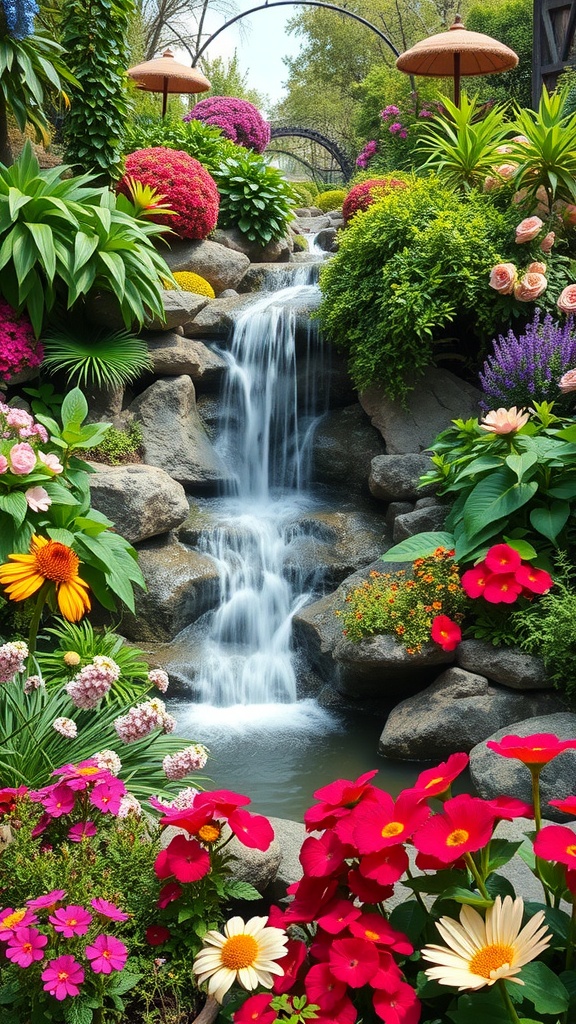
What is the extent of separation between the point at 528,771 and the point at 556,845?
2.82 metres

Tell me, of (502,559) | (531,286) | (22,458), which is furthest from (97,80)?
(502,559)

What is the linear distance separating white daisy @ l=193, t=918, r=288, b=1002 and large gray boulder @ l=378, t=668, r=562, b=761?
3.21 meters

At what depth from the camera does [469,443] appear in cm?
565

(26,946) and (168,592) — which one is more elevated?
(26,946)

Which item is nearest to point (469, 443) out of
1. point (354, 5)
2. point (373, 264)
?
point (373, 264)

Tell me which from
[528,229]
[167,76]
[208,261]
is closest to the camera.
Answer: [528,229]

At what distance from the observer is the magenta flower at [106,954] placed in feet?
5.13

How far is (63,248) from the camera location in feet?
20.3

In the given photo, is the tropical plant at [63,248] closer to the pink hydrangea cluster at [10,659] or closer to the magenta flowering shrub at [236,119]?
the pink hydrangea cluster at [10,659]

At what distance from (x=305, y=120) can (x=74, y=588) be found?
3763 centimetres

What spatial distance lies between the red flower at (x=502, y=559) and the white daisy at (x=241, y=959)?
330 cm

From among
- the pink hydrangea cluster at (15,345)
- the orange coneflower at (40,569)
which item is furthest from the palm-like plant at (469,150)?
the orange coneflower at (40,569)

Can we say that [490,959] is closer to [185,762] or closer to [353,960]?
[353,960]

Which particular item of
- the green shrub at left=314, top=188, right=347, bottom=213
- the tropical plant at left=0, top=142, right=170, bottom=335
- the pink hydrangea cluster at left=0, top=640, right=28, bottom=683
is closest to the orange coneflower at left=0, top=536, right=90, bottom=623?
the pink hydrangea cluster at left=0, top=640, right=28, bottom=683
